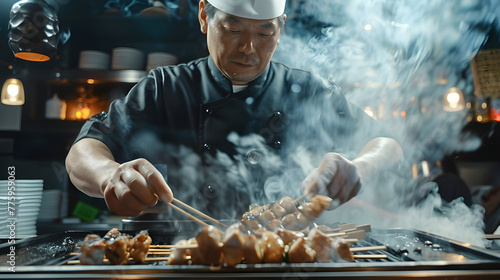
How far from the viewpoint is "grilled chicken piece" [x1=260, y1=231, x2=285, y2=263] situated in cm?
130

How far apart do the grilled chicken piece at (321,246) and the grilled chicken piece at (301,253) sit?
0.04 metres

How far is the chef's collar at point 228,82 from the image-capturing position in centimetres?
272

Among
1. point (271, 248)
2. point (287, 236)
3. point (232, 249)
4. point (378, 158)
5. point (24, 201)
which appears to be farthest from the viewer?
point (24, 201)

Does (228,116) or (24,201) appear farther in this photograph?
(24,201)

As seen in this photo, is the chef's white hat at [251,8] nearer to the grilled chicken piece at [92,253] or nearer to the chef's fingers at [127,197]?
the chef's fingers at [127,197]

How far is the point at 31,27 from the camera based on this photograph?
7.92ft

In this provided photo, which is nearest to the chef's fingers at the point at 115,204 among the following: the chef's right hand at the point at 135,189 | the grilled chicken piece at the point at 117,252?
the chef's right hand at the point at 135,189

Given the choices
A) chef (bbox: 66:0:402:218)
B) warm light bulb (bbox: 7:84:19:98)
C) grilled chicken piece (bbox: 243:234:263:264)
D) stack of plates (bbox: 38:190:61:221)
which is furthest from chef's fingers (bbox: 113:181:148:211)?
stack of plates (bbox: 38:190:61:221)

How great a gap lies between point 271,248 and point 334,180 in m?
0.58

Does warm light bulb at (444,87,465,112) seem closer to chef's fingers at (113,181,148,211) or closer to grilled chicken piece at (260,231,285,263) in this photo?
grilled chicken piece at (260,231,285,263)

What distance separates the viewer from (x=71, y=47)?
4.55 m

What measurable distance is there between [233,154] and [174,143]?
0.57m

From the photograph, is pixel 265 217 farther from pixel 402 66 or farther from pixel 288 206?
pixel 402 66

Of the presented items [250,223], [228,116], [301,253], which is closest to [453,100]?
[228,116]
